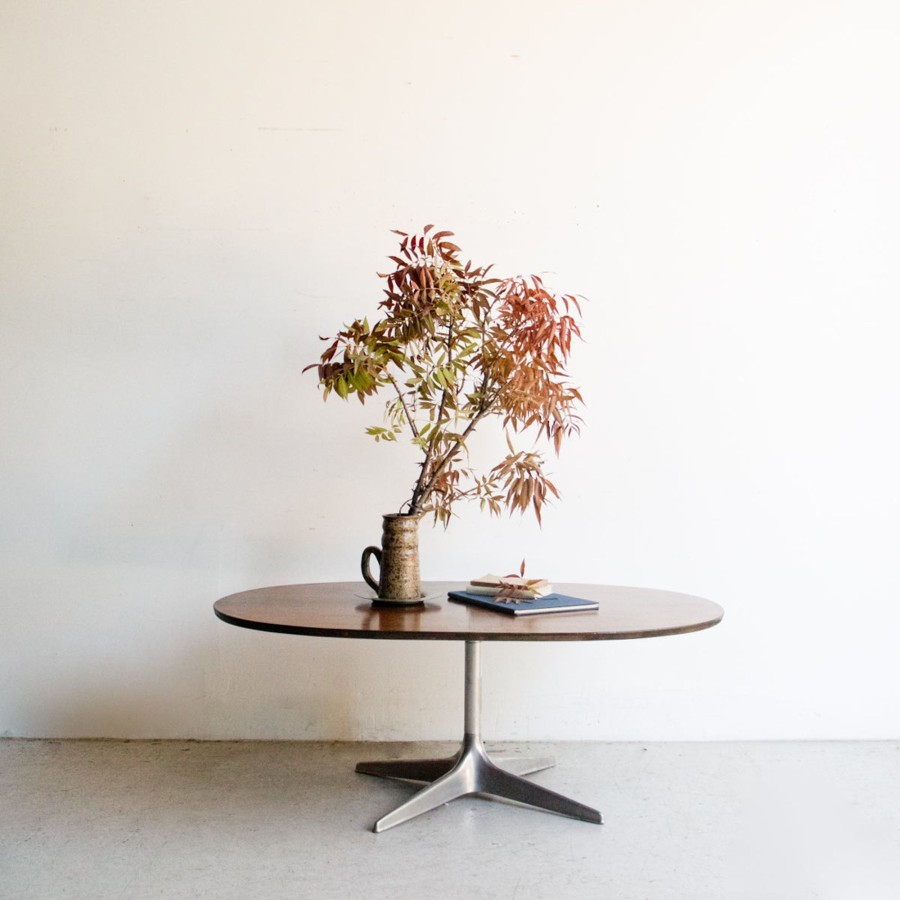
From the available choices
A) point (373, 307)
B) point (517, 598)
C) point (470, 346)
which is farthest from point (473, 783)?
point (373, 307)

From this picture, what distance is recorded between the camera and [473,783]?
2.50m

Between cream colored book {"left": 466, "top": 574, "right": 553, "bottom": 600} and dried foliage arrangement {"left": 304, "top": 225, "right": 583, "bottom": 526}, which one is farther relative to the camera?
cream colored book {"left": 466, "top": 574, "right": 553, "bottom": 600}

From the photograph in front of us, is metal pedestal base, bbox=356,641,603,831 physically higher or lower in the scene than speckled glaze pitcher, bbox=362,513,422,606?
lower

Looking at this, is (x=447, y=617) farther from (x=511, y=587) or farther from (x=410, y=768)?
(x=410, y=768)

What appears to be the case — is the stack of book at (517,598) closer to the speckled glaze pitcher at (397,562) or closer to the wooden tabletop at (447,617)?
the wooden tabletop at (447,617)

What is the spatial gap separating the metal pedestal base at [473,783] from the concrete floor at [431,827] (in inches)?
1.4

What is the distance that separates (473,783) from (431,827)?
0.61 ft

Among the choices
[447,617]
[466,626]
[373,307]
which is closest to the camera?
[466,626]

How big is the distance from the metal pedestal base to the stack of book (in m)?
0.13

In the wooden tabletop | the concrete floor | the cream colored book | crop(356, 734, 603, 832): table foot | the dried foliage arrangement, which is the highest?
the dried foliage arrangement

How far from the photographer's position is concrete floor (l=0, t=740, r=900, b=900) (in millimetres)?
2068

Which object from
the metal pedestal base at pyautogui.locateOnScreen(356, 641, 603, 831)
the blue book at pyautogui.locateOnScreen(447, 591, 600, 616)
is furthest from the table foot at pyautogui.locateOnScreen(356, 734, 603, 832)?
the blue book at pyautogui.locateOnScreen(447, 591, 600, 616)

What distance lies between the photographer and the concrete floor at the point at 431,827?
207 cm

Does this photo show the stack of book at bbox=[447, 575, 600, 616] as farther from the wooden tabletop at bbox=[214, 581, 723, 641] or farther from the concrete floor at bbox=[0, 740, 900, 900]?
the concrete floor at bbox=[0, 740, 900, 900]
